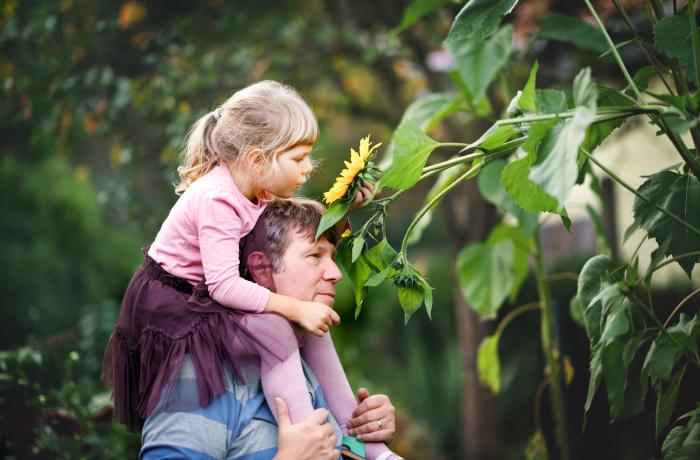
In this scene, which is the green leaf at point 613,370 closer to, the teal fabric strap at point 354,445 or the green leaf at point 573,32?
the teal fabric strap at point 354,445

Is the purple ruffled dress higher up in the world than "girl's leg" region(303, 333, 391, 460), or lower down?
higher up

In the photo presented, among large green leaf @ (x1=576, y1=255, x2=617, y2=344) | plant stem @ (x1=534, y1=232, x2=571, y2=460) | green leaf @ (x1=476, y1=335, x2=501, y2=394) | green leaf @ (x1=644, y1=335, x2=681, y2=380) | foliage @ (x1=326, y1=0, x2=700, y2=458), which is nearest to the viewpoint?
foliage @ (x1=326, y1=0, x2=700, y2=458)

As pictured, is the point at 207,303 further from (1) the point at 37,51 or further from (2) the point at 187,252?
(1) the point at 37,51

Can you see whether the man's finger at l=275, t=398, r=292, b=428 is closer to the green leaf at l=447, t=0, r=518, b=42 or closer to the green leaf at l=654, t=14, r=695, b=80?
the green leaf at l=447, t=0, r=518, b=42

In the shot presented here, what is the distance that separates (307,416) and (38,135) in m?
2.51

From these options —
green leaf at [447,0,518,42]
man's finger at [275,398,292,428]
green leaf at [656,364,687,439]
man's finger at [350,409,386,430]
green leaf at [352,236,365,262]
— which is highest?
green leaf at [447,0,518,42]

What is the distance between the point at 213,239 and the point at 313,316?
0.73ft

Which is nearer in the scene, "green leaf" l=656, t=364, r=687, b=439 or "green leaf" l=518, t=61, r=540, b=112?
"green leaf" l=518, t=61, r=540, b=112

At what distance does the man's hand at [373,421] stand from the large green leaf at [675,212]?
59 cm

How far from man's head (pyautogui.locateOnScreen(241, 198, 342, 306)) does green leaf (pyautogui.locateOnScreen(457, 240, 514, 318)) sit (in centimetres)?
120

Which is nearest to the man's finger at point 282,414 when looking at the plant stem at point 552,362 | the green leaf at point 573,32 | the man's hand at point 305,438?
the man's hand at point 305,438

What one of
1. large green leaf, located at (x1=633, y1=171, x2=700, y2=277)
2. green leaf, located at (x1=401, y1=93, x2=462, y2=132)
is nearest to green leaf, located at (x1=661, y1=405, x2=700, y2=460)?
large green leaf, located at (x1=633, y1=171, x2=700, y2=277)

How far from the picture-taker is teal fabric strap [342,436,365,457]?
63.9 inches

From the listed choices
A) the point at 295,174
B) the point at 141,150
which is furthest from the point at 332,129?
the point at 295,174
